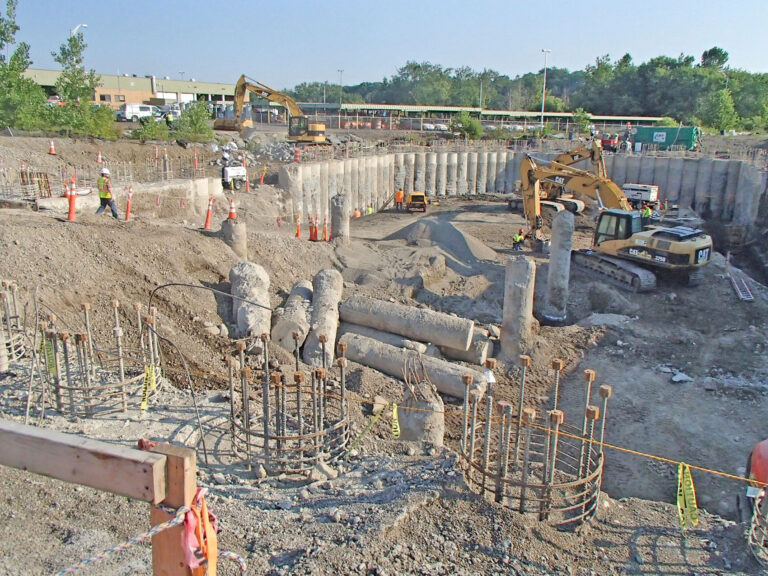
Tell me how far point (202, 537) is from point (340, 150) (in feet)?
118

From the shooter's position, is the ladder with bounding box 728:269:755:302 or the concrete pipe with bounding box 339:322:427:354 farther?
the ladder with bounding box 728:269:755:302

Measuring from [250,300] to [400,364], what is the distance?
3.45 metres

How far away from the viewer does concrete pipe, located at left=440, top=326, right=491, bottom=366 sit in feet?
44.0

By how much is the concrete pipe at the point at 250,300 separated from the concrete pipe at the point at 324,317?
3.07 feet

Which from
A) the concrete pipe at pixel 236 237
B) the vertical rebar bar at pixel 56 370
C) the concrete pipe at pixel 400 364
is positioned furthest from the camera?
the concrete pipe at pixel 236 237

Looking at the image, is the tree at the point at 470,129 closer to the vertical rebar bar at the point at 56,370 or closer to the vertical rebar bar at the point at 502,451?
the vertical rebar bar at the point at 56,370

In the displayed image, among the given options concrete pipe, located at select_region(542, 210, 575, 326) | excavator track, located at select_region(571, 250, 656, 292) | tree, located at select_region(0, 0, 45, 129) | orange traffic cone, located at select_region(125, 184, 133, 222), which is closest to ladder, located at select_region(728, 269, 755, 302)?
excavator track, located at select_region(571, 250, 656, 292)

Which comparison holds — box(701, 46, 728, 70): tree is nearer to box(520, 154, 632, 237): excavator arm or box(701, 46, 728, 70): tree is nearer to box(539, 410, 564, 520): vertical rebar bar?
box(520, 154, 632, 237): excavator arm

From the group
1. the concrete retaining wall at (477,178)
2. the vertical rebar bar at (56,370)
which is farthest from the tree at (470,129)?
the vertical rebar bar at (56,370)

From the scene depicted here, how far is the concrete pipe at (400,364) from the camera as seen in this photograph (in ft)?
39.4

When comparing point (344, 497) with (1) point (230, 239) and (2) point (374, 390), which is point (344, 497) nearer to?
(2) point (374, 390)

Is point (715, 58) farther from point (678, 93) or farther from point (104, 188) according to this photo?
point (104, 188)

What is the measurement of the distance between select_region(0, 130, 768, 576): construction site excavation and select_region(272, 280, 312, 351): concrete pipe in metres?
0.09

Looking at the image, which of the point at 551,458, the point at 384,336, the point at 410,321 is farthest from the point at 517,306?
the point at 551,458
